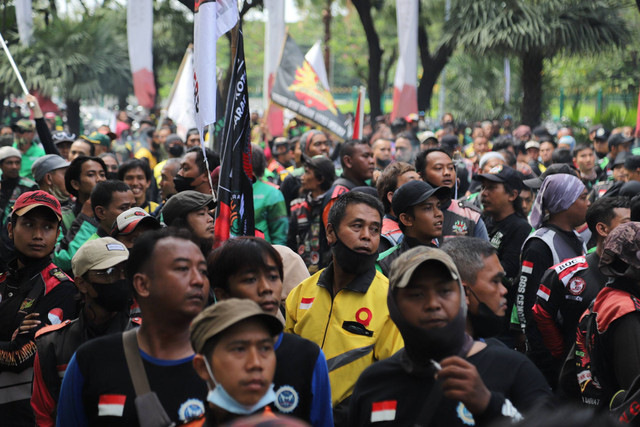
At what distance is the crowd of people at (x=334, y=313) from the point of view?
2963mm

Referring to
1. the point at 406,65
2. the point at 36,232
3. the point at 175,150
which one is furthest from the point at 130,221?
the point at 406,65

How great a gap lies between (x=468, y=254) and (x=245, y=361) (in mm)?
1273

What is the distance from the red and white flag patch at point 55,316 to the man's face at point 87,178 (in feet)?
8.75

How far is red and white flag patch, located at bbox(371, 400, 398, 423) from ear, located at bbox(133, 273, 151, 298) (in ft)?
3.48

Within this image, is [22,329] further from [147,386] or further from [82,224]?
[82,224]

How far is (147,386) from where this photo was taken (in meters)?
3.20

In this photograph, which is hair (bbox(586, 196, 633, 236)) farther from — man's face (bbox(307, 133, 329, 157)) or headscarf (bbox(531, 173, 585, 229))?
man's face (bbox(307, 133, 329, 157))

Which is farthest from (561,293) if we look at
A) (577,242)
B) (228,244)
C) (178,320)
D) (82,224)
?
(82,224)

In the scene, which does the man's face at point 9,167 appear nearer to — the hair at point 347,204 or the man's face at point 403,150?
the hair at point 347,204

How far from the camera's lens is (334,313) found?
427cm

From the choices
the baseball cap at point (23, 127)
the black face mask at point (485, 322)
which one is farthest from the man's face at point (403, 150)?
the black face mask at point (485, 322)

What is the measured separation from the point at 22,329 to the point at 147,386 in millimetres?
1520

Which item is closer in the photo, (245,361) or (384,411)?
(245,361)

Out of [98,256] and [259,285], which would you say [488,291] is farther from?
[98,256]
